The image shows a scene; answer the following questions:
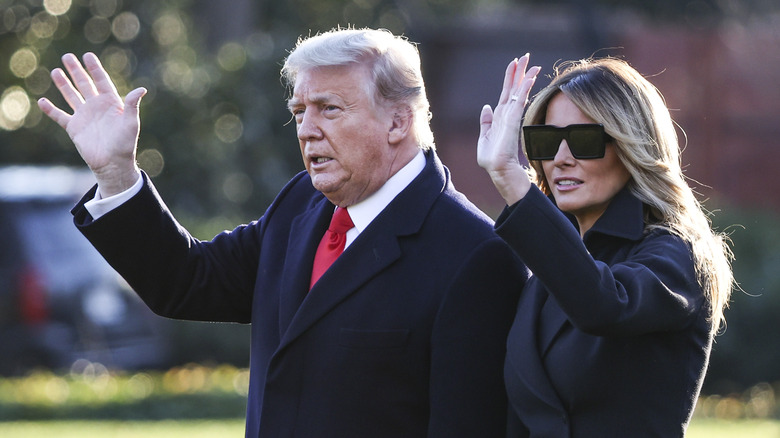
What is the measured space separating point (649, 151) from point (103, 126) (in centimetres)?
156

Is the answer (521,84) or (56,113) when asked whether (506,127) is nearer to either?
(521,84)

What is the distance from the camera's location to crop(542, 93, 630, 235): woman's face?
3.26m

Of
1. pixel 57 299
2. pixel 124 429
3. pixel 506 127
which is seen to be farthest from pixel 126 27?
pixel 506 127

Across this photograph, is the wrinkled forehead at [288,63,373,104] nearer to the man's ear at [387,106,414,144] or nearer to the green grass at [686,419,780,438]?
the man's ear at [387,106,414,144]

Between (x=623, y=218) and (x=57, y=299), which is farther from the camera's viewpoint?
(x=57, y=299)

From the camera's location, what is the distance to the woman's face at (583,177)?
3.26m

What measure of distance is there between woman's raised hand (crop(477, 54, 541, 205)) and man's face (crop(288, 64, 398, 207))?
48cm

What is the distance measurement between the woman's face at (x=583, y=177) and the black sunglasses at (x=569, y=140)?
2 centimetres

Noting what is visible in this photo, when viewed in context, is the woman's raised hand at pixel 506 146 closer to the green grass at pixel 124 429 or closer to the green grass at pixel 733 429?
the green grass at pixel 733 429

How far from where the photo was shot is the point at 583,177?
10.7 feet

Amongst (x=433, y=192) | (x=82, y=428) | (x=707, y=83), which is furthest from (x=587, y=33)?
(x=433, y=192)

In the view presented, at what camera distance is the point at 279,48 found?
1747 centimetres

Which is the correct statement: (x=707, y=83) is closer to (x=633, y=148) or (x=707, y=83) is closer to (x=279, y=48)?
(x=279, y=48)

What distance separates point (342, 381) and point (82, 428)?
5685 mm
